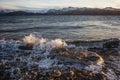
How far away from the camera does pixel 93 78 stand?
23.6 feet

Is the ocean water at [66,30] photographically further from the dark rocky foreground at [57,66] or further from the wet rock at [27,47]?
the dark rocky foreground at [57,66]

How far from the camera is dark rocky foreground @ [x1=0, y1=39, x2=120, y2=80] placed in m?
7.29

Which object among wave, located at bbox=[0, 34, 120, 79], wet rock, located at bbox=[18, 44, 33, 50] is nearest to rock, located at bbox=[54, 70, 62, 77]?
wave, located at bbox=[0, 34, 120, 79]

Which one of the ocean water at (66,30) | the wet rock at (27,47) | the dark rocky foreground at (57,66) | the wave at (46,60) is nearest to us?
the dark rocky foreground at (57,66)

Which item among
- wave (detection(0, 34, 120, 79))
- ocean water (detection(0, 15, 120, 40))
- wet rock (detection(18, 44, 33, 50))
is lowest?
ocean water (detection(0, 15, 120, 40))

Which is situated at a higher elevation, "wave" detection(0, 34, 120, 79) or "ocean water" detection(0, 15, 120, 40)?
"wave" detection(0, 34, 120, 79)

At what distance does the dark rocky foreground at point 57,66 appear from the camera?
729 centimetres

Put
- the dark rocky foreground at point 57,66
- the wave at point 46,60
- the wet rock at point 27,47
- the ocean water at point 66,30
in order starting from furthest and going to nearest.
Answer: the ocean water at point 66,30 < the wet rock at point 27,47 < the wave at point 46,60 < the dark rocky foreground at point 57,66

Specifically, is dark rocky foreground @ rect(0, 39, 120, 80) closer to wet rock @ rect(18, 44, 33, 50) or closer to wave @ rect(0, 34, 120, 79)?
wave @ rect(0, 34, 120, 79)

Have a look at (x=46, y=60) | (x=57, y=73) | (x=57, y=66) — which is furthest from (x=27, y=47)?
(x=57, y=73)

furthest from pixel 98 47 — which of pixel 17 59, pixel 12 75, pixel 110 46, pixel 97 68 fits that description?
pixel 12 75

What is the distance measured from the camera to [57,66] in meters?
8.28

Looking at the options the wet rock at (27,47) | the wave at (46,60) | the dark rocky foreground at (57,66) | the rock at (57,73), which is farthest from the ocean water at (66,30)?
the rock at (57,73)

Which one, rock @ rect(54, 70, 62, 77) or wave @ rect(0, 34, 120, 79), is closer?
rock @ rect(54, 70, 62, 77)
